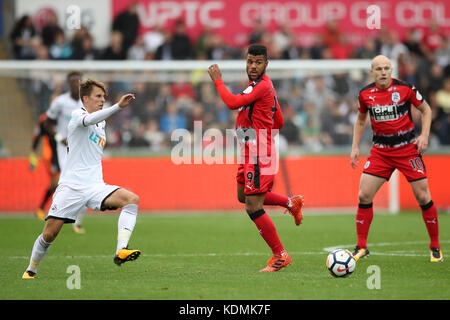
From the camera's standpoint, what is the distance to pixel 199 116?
18.8 metres

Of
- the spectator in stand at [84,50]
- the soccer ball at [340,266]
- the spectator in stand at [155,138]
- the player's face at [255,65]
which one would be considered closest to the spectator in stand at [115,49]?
the spectator in stand at [84,50]

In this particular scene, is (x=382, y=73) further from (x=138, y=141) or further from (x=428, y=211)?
(x=138, y=141)

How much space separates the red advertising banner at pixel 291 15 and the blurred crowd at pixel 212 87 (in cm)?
94

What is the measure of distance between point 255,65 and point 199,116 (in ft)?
31.8

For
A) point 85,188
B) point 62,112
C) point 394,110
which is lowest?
point 85,188

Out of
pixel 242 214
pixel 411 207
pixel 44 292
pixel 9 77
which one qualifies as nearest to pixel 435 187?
pixel 411 207

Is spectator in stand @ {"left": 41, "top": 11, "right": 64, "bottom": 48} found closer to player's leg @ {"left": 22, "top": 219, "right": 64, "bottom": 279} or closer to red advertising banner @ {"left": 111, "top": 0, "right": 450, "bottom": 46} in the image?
red advertising banner @ {"left": 111, "top": 0, "right": 450, "bottom": 46}

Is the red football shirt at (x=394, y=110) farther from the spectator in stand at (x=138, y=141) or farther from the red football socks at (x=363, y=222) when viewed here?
the spectator in stand at (x=138, y=141)

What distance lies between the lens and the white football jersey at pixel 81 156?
8.78 meters

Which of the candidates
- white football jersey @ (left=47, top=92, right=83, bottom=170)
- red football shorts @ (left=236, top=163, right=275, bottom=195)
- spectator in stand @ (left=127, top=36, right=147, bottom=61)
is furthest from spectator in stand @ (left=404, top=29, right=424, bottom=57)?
red football shorts @ (left=236, top=163, right=275, bottom=195)

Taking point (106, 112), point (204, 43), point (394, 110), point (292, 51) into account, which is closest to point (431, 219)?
point (394, 110)

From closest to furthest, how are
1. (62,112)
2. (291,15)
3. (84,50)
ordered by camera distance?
(62,112)
(84,50)
(291,15)

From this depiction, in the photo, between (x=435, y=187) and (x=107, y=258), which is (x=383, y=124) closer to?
(x=107, y=258)

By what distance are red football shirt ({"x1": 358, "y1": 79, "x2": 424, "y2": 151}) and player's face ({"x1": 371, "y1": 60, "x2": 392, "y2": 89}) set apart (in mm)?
111
